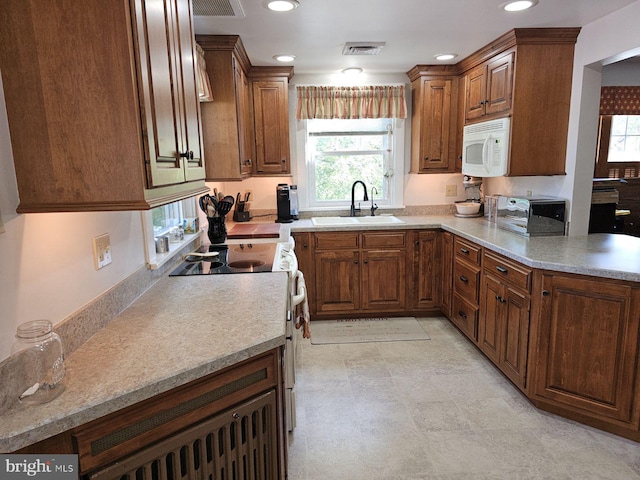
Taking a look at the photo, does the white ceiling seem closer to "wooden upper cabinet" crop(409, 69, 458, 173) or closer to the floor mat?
"wooden upper cabinet" crop(409, 69, 458, 173)

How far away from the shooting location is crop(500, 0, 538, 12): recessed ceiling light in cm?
222

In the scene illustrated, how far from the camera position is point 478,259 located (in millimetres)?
2951

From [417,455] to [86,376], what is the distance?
160 centimetres

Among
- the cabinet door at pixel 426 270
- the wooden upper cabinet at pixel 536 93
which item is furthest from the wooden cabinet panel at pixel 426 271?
the wooden upper cabinet at pixel 536 93

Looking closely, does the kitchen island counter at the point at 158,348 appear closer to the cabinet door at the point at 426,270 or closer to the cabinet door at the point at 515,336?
the cabinet door at the point at 515,336

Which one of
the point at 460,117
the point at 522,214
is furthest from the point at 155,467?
the point at 460,117

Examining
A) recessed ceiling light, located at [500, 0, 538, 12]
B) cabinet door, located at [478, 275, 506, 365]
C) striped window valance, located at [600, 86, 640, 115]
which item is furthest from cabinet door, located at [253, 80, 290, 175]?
striped window valance, located at [600, 86, 640, 115]

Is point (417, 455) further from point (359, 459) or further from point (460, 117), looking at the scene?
point (460, 117)

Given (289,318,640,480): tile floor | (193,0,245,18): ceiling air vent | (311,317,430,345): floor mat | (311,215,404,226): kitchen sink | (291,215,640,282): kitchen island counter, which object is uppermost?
(193,0,245,18): ceiling air vent

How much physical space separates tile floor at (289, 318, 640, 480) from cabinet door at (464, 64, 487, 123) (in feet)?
6.51

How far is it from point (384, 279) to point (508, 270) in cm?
131

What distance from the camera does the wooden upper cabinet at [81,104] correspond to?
1.06 m

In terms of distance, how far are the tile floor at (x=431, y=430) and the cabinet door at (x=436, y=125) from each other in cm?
180

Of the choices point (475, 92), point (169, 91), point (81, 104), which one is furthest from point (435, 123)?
point (81, 104)
